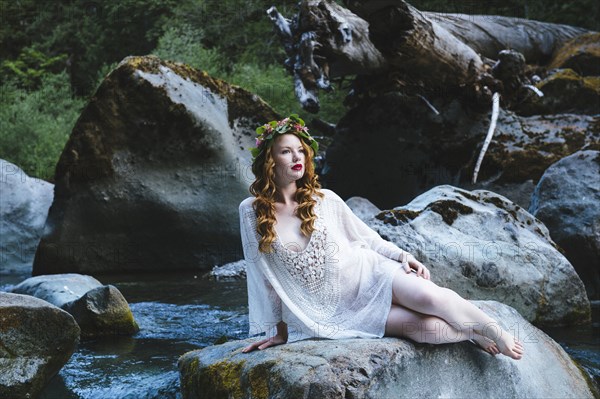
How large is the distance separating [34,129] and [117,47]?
21.0 ft

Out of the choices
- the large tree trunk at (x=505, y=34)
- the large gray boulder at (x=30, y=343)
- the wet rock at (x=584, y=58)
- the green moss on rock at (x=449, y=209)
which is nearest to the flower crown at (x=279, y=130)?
the large gray boulder at (x=30, y=343)

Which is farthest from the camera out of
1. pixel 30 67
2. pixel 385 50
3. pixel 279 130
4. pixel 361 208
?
pixel 30 67

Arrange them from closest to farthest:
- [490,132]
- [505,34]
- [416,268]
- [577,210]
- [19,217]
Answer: [416,268]
[577,210]
[490,132]
[19,217]
[505,34]

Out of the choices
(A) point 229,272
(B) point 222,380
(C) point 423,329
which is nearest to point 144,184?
(A) point 229,272

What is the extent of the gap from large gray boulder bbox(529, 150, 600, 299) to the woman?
376 centimetres

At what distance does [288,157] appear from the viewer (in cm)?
405

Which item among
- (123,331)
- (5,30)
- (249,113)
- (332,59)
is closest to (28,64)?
(5,30)

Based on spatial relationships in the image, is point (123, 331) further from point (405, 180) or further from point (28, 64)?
point (28, 64)

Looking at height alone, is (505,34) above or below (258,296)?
above

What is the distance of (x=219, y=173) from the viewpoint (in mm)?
9797

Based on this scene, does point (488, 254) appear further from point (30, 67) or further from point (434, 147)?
point (30, 67)

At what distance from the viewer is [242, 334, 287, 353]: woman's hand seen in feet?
12.4

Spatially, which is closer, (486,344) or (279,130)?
(486,344)

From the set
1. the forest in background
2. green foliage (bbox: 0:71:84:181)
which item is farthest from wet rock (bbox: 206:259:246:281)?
green foliage (bbox: 0:71:84:181)
